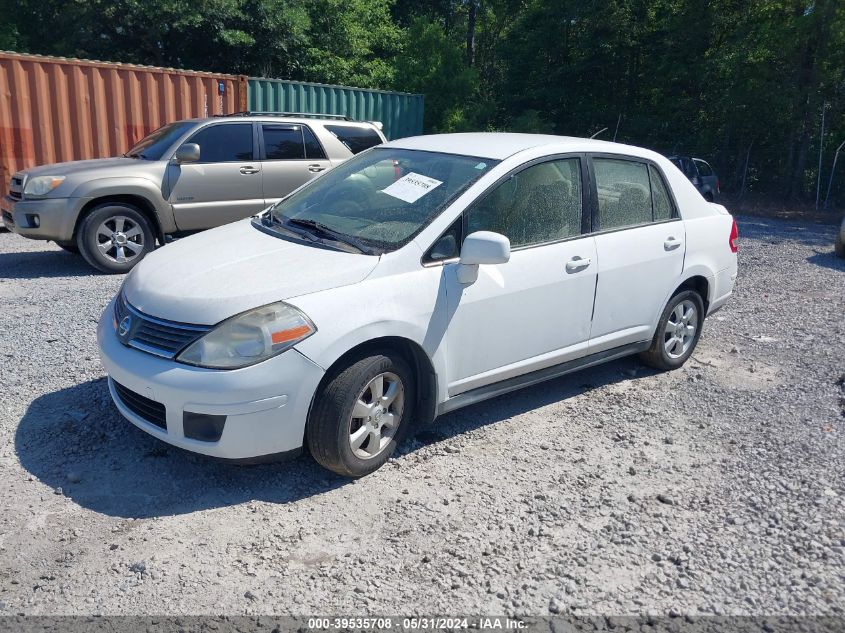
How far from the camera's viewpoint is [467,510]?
374 centimetres

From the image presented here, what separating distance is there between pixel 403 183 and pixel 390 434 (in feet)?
5.07

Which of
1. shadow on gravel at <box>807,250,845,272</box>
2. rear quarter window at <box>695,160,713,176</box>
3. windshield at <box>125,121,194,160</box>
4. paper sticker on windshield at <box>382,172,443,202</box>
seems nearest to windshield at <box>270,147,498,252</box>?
paper sticker on windshield at <box>382,172,443,202</box>

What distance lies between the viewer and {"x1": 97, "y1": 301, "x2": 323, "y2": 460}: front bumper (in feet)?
11.3

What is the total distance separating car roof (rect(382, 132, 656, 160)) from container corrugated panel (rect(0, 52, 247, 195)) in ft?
27.5

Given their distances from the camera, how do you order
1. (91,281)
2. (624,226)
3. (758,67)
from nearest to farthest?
(624,226), (91,281), (758,67)

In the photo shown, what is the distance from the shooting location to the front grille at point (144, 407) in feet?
12.0

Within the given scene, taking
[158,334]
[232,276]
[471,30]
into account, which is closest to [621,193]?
[232,276]

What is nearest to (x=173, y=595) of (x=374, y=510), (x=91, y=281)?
(x=374, y=510)

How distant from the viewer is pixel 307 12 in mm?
22922

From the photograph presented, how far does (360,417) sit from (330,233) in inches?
45.0

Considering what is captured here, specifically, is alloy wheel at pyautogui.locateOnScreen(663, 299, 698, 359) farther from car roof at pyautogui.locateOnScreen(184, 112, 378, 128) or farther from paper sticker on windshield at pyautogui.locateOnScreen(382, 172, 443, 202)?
car roof at pyautogui.locateOnScreen(184, 112, 378, 128)

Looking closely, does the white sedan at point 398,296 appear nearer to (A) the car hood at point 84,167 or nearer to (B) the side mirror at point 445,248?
(B) the side mirror at point 445,248

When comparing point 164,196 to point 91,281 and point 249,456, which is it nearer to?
point 91,281

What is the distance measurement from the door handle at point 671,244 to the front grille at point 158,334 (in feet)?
11.0
